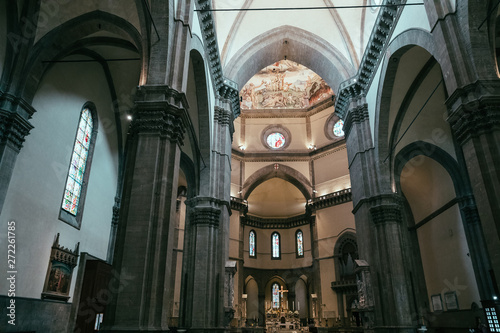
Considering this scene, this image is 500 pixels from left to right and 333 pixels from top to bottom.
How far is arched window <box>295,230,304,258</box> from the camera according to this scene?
3028cm

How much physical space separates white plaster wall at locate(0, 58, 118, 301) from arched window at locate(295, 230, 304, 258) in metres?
19.4

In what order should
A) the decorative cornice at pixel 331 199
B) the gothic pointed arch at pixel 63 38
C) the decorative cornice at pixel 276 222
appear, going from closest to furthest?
the gothic pointed arch at pixel 63 38, the decorative cornice at pixel 331 199, the decorative cornice at pixel 276 222

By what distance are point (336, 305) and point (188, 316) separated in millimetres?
15340

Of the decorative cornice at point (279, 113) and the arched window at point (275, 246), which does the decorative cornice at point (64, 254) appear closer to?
the decorative cornice at point (279, 113)

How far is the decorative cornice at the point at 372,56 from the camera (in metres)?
11.9

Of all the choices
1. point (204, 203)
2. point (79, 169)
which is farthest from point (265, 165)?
point (79, 169)

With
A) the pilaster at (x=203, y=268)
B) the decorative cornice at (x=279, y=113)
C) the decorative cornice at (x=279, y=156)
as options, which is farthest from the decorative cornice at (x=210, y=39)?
the decorative cornice at (x=279, y=113)

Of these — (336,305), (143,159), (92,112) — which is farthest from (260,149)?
(143,159)

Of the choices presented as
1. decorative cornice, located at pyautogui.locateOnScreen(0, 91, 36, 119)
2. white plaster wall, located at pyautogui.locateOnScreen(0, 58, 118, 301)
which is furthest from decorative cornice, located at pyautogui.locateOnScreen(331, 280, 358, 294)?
→ decorative cornice, located at pyautogui.locateOnScreen(0, 91, 36, 119)

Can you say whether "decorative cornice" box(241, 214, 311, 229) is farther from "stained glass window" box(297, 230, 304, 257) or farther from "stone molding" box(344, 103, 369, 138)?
"stone molding" box(344, 103, 369, 138)

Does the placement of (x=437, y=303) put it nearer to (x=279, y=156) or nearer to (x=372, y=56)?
(x=372, y=56)

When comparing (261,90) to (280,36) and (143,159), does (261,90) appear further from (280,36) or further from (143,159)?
(143,159)

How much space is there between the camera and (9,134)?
26.5 ft

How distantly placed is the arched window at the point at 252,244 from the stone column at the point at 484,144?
24.3m
